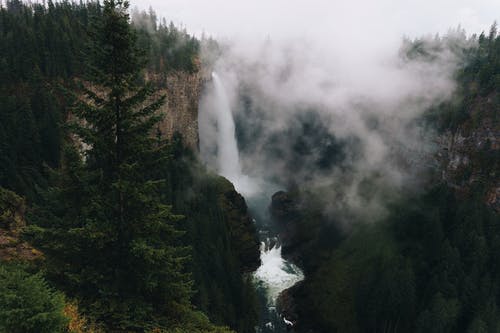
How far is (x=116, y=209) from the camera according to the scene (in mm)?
16234

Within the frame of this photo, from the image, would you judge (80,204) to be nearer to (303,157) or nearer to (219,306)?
(219,306)

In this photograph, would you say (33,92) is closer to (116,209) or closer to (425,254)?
(116,209)

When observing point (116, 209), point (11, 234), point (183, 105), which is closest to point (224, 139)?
point (183, 105)

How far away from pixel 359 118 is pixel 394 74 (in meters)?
24.8

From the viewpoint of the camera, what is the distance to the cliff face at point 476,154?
3182 inches

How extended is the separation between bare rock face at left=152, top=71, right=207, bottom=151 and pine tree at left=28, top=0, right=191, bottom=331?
84.1 meters

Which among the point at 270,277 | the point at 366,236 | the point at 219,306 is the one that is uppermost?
the point at 366,236

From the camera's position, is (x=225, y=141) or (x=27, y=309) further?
(x=225, y=141)

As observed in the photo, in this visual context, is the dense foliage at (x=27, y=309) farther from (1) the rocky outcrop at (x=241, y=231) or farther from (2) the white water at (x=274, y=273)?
(1) the rocky outcrop at (x=241, y=231)

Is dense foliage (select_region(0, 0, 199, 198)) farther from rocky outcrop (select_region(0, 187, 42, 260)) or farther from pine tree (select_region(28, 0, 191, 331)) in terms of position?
pine tree (select_region(28, 0, 191, 331))

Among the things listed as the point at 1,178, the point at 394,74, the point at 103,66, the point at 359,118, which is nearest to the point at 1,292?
the point at 103,66

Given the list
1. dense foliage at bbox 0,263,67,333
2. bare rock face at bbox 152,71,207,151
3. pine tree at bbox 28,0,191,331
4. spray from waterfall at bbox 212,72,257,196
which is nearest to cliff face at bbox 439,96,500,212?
spray from waterfall at bbox 212,72,257,196

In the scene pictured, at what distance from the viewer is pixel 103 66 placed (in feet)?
→ 50.6

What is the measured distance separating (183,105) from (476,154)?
80.5 metres
